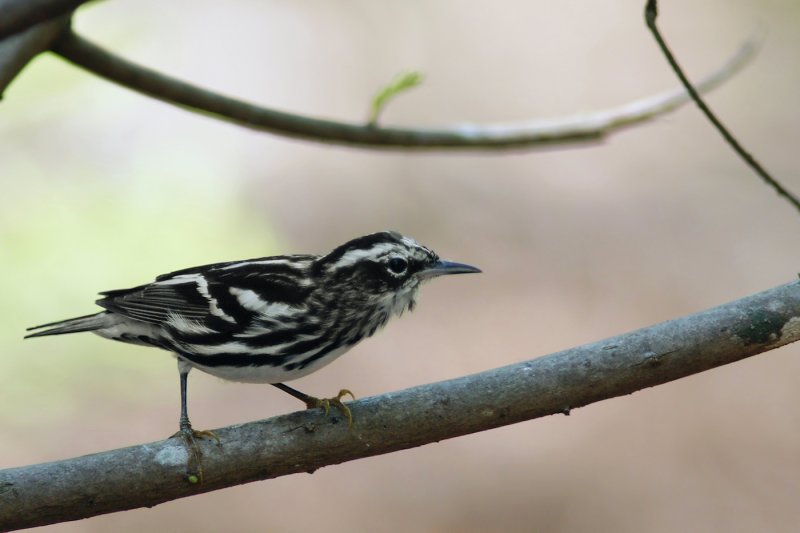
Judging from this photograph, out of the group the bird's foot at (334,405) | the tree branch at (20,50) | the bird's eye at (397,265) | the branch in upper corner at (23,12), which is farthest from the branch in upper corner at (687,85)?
the tree branch at (20,50)

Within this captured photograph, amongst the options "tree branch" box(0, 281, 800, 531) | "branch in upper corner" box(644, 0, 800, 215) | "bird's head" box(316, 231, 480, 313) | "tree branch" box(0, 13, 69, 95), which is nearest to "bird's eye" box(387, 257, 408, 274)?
"bird's head" box(316, 231, 480, 313)

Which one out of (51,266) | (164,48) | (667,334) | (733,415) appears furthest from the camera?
(164,48)

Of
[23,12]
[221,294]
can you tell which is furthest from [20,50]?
[23,12]

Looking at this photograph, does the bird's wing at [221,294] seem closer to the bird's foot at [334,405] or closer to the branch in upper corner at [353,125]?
the bird's foot at [334,405]

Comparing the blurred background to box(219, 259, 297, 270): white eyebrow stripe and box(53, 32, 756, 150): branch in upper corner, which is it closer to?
box(53, 32, 756, 150): branch in upper corner

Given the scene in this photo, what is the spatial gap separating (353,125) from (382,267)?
1.10 m

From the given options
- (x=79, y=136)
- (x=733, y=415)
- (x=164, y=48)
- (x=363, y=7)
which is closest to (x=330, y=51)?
(x=363, y=7)

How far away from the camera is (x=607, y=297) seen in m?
9.93

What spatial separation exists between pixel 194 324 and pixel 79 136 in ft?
17.8

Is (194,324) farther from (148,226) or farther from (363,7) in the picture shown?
(363,7)

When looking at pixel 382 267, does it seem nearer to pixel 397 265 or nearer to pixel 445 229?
pixel 397 265

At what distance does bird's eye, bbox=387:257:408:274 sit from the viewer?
16.3ft

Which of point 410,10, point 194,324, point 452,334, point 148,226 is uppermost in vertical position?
point 410,10

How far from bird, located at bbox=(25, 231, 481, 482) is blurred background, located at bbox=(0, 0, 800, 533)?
279cm
